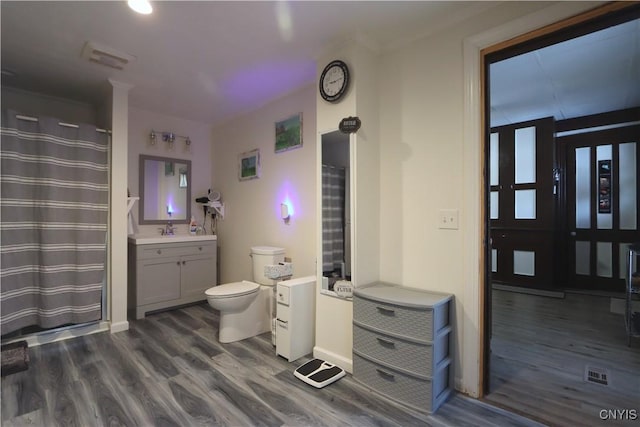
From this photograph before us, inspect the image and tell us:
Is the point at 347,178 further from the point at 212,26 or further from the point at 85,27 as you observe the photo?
the point at 85,27

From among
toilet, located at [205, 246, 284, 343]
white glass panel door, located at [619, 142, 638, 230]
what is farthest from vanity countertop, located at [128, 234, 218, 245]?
white glass panel door, located at [619, 142, 638, 230]

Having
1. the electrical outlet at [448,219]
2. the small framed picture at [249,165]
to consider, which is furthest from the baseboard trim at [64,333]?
the electrical outlet at [448,219]

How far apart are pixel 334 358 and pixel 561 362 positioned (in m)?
1.74

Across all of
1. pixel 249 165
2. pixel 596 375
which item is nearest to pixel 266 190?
pixel 249 165

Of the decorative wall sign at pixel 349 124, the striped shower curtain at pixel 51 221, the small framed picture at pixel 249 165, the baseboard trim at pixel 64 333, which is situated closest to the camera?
the decorative wall sign at pixel 349 124

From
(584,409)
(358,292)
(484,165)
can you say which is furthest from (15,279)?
(584,409)

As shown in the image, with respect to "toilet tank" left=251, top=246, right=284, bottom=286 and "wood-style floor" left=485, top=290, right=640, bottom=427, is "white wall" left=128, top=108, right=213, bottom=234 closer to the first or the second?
"toilet tank" left=251, top=246, right=284, bottom=286

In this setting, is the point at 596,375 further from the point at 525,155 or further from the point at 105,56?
the point at 105,56

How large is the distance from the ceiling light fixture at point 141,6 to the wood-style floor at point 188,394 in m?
2.38

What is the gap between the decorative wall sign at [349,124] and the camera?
2.09 metres

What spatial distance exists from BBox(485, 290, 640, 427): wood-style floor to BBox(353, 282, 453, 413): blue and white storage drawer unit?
1.43 feet

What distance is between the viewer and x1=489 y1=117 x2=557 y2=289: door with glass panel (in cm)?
422

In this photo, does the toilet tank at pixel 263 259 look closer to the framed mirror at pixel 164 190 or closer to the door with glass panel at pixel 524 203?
the framed mirror at pixel 164 190

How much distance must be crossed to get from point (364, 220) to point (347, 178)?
330 millimetres
